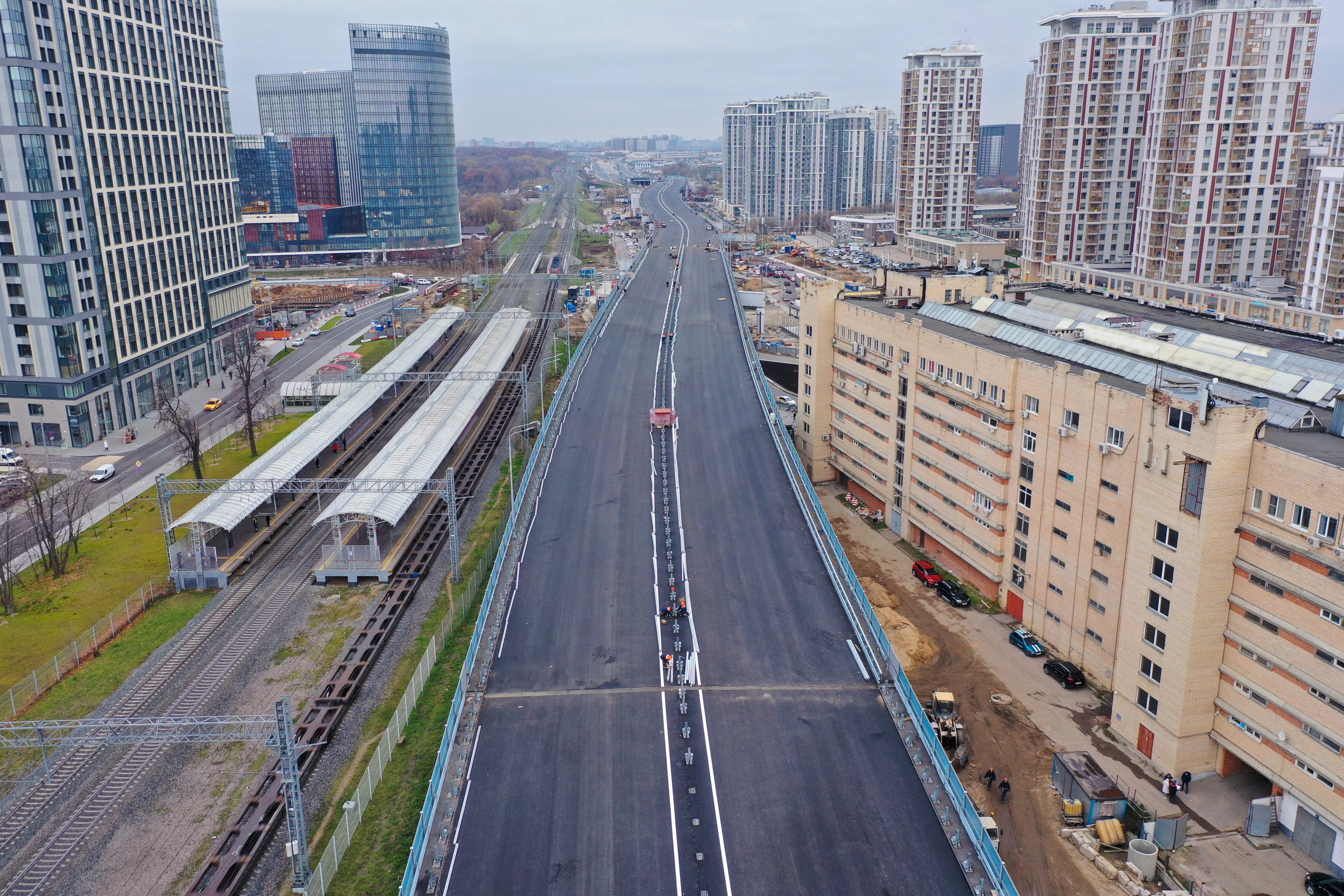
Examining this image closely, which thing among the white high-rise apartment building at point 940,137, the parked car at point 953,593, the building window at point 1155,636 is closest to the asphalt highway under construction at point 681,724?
the parked car at point 953,593

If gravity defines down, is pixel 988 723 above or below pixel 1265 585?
below

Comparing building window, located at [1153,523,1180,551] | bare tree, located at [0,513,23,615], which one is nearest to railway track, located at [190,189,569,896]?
bare tree, located at [0,513,23,615]

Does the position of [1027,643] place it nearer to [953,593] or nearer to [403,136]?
[953,593]

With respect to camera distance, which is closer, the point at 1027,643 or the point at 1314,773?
the point at 1314,773

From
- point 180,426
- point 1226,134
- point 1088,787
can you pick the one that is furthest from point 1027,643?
point 1226,134

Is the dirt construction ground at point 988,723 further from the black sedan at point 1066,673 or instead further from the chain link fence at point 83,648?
the chain link fence at point 83,648

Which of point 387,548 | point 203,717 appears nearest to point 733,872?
point 203,717

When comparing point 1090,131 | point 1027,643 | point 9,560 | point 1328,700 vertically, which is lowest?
point 1027,643
